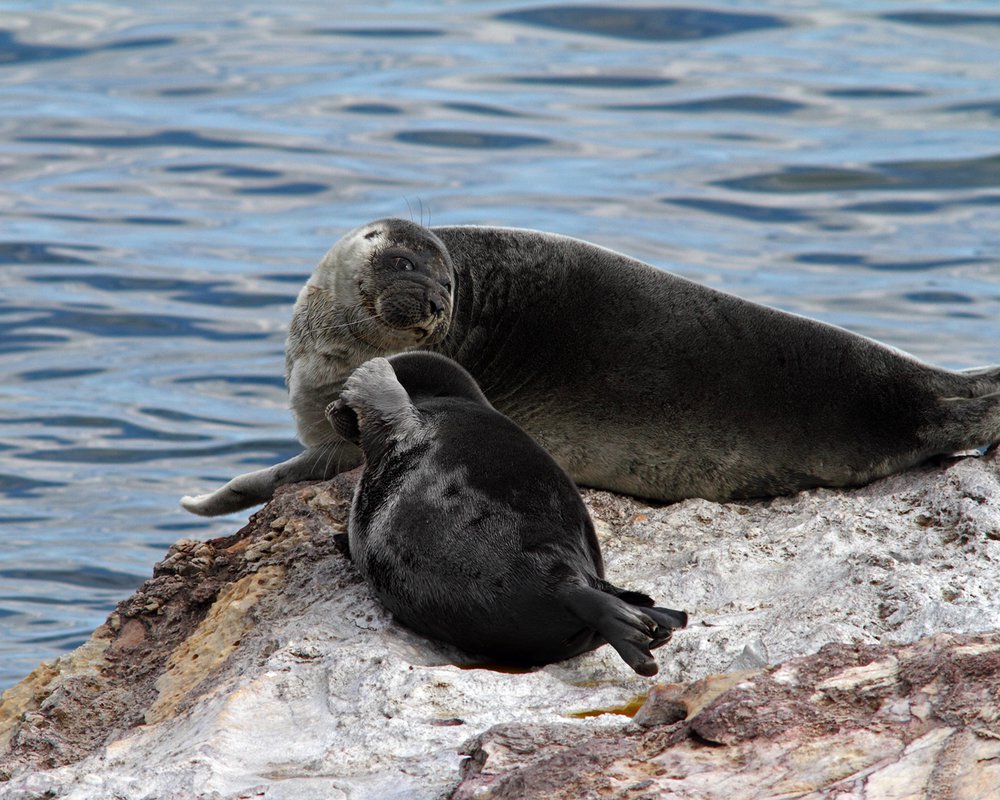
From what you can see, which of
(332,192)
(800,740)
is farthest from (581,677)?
(332,192)

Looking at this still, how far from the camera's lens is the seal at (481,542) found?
4.14 m

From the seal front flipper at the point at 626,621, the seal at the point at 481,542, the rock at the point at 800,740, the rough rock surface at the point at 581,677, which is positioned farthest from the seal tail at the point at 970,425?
the rock at the point at 800,740

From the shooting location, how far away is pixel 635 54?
24812 millimetres

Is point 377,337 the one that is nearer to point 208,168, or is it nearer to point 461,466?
point 461,466

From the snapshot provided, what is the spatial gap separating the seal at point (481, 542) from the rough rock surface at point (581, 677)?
117 mm

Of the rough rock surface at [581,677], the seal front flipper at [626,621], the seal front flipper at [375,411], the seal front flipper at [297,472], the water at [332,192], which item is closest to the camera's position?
the rough rock surface at [581,677]

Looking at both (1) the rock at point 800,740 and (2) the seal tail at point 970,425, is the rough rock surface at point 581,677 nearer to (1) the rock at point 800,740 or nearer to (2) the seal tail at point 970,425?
(1) the rock at point 800,740

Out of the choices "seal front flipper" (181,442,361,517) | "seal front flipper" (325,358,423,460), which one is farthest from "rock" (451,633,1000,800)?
"seal front flipper" (181,442,361,517)

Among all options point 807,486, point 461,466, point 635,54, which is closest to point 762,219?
point 635,54

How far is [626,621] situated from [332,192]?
14.8 metres

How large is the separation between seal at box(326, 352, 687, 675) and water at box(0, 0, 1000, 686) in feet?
14.0

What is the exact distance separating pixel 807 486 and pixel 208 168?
46.7ft

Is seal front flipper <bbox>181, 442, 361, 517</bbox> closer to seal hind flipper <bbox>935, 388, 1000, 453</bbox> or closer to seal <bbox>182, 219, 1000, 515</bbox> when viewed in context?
seal <bbox>182, 219, 1000, 515</bbox>

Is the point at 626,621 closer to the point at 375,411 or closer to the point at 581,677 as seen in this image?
the point at 581,677
